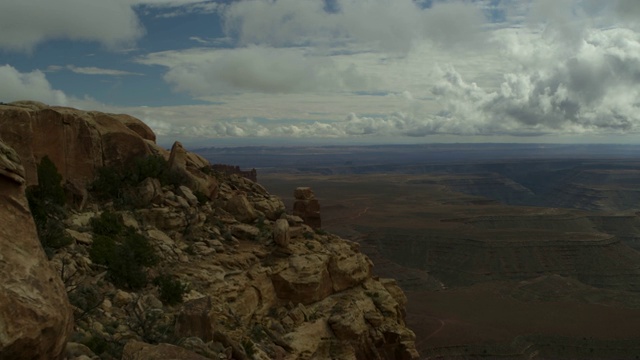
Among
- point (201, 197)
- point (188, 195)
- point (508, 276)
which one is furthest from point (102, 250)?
point (508, 276)

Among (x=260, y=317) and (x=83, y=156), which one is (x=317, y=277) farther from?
(x=83, y=156)

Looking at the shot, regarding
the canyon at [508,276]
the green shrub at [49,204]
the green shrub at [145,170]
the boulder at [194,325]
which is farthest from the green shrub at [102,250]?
the canyon at [508,276]

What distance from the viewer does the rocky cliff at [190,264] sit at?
15.6m

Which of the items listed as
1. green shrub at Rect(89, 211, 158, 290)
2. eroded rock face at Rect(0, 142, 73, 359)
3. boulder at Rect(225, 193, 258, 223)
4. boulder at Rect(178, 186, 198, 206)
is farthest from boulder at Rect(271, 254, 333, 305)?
eroded rock face at Rect(0, 142, 73, 359)

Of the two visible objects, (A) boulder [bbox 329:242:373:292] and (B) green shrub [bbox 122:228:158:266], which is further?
(A) boulder [bbox 329:242:373:292]

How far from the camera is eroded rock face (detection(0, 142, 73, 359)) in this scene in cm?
817

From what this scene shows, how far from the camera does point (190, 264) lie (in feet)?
70.4

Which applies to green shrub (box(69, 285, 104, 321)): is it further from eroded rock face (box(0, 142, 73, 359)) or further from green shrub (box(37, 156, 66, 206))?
green shrub (box(37, 156, 66, 206))

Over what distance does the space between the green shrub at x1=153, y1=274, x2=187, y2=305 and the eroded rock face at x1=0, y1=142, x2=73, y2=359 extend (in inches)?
322

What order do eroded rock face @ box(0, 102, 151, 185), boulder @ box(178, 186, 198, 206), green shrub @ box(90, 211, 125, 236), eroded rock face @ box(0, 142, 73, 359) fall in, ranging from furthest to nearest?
boulder @ box(178, 186, 198, 206)
green shrub @ box(90, 211, 125, 236)
eroded rock face @ box(0, 102, 151, 185)
eroded rock face @ box(0, 142, 73, 359)

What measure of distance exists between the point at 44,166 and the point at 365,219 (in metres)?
116

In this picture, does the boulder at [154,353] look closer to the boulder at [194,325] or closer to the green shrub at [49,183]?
the boulder at [194,325]

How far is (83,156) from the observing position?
24812 millimetres

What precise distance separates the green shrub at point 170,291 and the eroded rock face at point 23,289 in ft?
26.8
